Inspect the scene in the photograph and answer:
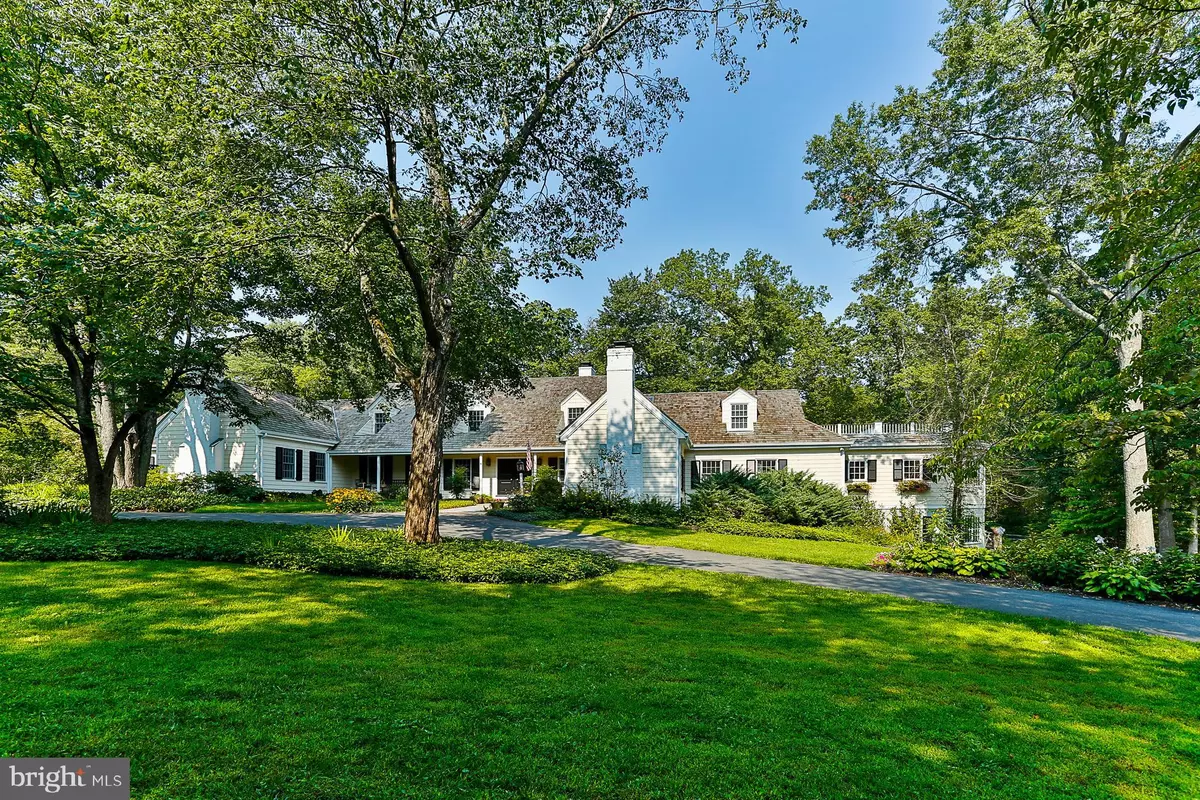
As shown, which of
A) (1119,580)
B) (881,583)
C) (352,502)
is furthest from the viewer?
(352,502)

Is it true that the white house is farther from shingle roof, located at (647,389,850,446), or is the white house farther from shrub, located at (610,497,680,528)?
shrub, located at (610,497,680,528)

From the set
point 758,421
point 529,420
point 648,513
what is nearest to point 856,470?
point 758,421

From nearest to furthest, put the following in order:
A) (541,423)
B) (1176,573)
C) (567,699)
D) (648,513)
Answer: (567,699) → (1176,573) → (648,513) → (541,423)

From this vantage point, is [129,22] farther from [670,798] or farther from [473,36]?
[670,798]

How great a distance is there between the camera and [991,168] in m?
15.4

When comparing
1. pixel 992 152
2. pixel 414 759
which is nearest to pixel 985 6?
pixel 992 152

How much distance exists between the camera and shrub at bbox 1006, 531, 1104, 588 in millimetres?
10625

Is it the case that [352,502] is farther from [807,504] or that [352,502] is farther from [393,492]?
[807,504]

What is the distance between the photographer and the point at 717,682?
15.4 ft

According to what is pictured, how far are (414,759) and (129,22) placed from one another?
32.9ft

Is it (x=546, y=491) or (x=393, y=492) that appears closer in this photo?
(x=546, y=491)

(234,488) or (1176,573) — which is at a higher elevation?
(234,488)

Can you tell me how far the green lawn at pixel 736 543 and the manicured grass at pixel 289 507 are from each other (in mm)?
7595

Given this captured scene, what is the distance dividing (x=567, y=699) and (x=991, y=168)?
1821 centimetres
